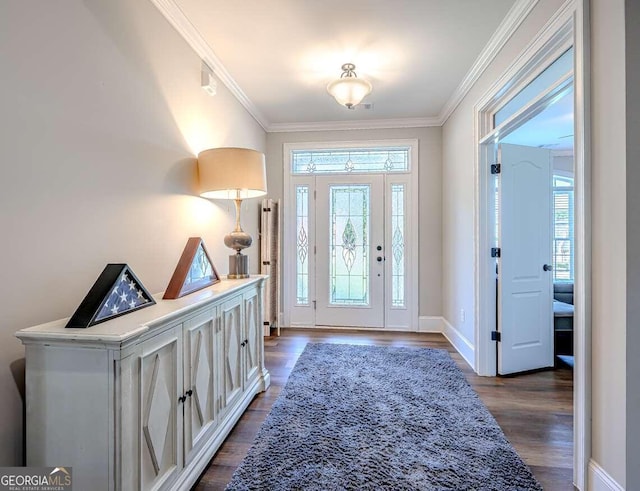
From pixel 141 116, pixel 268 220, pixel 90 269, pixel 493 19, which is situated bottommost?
pixel 90 269

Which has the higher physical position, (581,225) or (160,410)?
(581,225)

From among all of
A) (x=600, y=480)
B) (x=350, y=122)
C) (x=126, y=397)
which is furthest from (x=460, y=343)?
(x=126, y=397)

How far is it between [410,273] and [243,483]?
3081mm

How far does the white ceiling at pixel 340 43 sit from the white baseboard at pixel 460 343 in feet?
8.29

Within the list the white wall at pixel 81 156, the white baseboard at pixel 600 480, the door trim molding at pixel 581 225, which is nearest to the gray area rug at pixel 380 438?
the white baseboard at pixel 600 480

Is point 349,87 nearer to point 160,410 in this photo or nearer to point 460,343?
point 160,410

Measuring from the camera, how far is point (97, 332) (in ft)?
3.43

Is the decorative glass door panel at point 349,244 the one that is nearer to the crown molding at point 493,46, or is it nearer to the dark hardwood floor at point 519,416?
the dark hardwood floor at point 519,416

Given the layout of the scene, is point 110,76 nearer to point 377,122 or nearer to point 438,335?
point 377,122

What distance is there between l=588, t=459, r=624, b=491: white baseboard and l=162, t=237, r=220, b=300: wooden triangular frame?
2.13 metres

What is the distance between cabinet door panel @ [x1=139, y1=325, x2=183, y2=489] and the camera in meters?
1.19

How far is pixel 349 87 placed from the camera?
102 inches

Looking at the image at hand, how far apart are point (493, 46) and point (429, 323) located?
9.89ft

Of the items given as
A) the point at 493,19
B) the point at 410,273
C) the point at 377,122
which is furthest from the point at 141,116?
the point at 410,273
